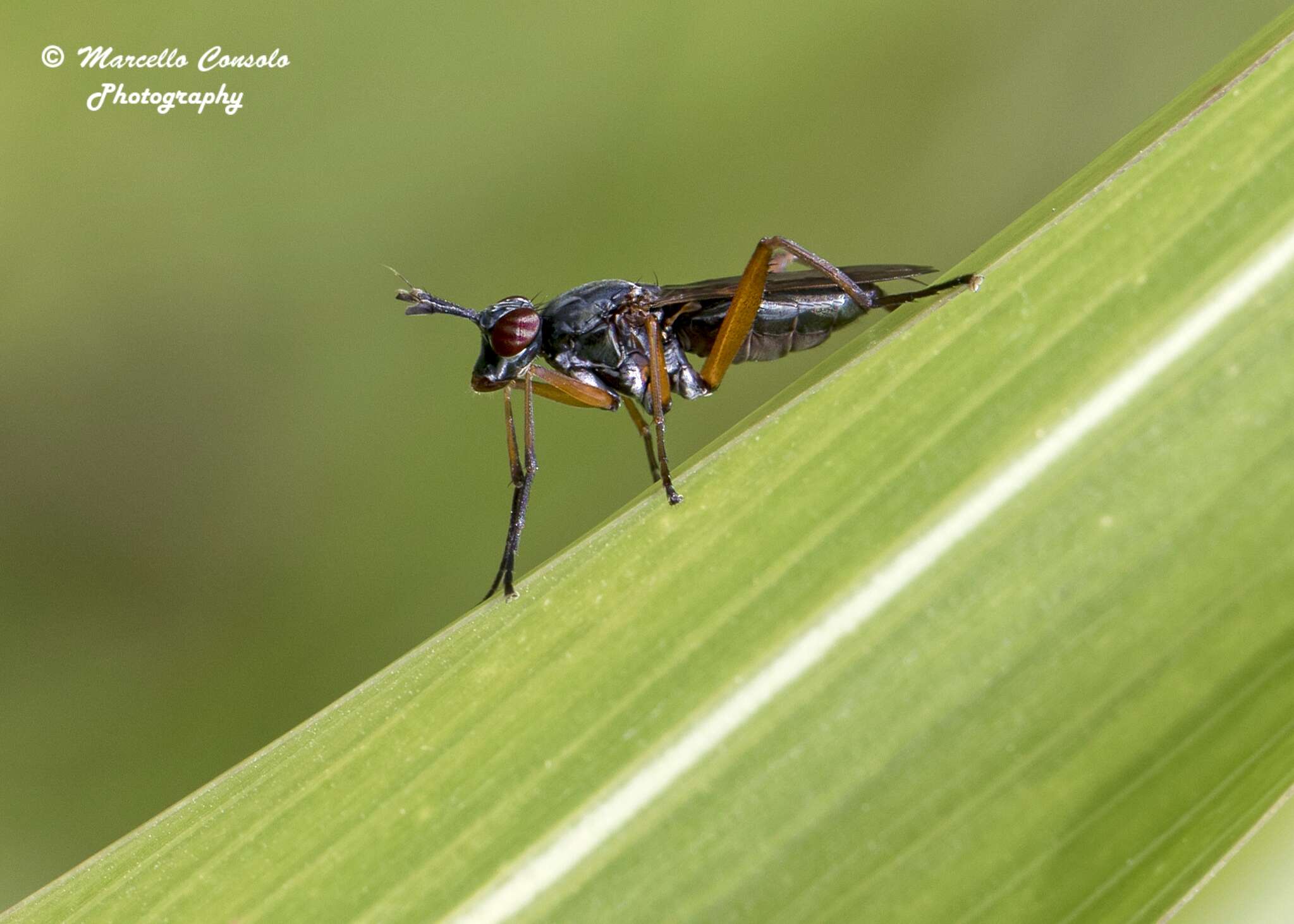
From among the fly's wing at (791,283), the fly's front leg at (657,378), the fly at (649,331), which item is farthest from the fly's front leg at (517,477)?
the fly's wing at (791,283)

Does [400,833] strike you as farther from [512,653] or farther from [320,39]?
[320,39]

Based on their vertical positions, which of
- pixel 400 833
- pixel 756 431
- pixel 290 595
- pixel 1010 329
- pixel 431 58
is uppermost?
pixel 431 58

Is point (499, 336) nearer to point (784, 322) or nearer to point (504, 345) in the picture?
point (504, 345)

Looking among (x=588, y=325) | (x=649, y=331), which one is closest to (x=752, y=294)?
(x=649, y=331)

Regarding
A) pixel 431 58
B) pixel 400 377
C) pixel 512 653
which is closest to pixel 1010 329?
pixel 512 653

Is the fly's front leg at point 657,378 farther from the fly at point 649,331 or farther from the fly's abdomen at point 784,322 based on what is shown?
the fly's abdomen at point 784,322

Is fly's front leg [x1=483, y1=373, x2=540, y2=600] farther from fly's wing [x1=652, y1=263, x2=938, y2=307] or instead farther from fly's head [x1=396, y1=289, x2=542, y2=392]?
fly's wing [x1=652, y1=263, x2=938, y2=307]

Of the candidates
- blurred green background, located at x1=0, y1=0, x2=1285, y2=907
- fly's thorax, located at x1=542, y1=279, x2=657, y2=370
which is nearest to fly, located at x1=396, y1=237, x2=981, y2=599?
fly's thorax, located at x1=542, y1=279, x2=657, y2=370
